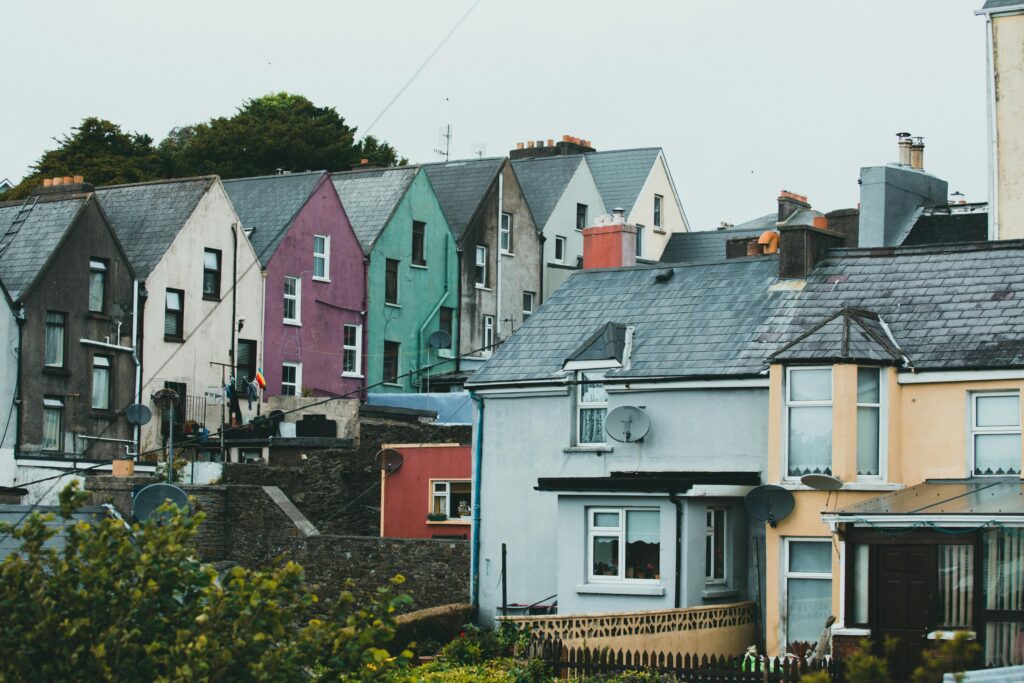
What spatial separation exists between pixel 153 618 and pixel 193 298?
33.1 meters

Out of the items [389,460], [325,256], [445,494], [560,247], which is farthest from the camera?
[560,247]

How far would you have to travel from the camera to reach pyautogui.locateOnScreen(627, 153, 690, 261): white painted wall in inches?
2653

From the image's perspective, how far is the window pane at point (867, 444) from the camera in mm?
30328

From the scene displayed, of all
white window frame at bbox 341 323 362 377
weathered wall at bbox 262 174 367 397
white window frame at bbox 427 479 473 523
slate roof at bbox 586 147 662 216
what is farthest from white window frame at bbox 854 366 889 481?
slate roof at bbox 586 147 662 216

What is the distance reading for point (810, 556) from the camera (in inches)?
1203

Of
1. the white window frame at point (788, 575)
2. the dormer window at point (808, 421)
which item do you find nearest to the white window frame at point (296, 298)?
the dormer window at point (808, 421)

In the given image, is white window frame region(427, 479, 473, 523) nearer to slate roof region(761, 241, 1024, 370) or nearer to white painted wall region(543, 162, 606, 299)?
slate roof region(761, 241, 1024, 370)

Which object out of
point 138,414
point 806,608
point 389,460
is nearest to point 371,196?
point 138,414

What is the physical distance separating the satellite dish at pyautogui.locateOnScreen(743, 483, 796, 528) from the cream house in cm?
2091

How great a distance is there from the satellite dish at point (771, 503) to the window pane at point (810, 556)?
61 centimetres

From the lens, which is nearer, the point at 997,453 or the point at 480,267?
the point at 997,453

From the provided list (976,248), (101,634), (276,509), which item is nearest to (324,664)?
(101,634)

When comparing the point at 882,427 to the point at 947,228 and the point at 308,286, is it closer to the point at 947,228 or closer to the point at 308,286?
the point at 947,228

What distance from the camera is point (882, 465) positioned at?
3020 centimetres
